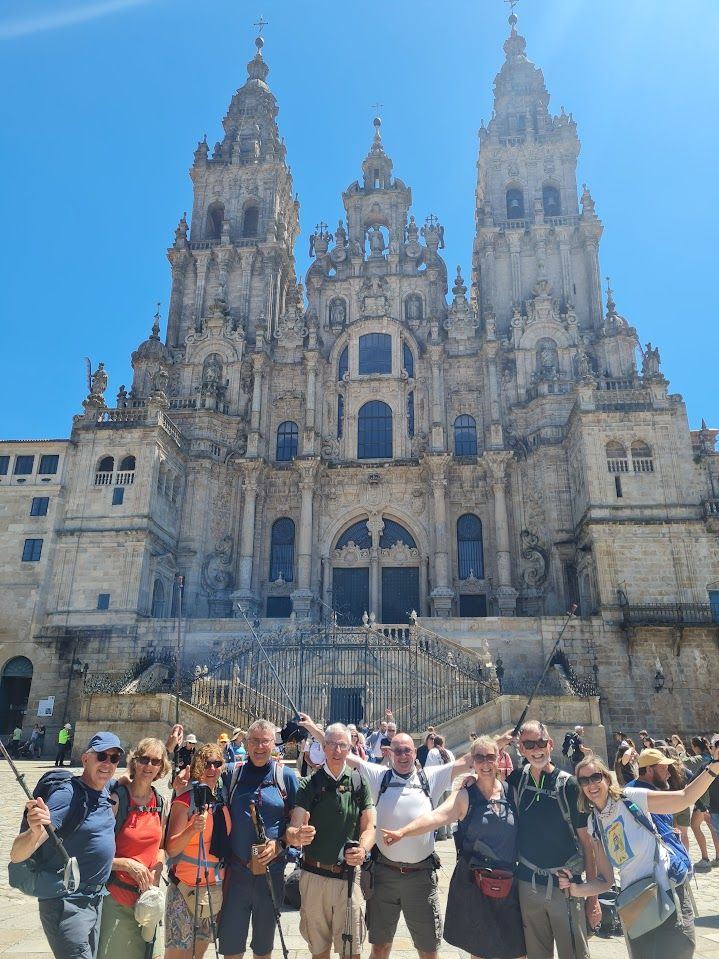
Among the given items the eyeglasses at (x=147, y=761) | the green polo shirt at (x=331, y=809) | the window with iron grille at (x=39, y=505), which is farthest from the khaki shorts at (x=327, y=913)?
the window with iron grille at (x=39, y=505)

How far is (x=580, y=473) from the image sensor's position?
2920cm

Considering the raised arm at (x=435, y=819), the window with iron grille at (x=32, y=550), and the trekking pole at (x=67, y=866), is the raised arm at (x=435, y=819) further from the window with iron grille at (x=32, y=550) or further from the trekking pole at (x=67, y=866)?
the window with iron grille at (x=32, y=550)

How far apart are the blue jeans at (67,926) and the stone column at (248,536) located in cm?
2616

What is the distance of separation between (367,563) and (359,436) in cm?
656

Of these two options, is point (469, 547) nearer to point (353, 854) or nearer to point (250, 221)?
point (250, 221)

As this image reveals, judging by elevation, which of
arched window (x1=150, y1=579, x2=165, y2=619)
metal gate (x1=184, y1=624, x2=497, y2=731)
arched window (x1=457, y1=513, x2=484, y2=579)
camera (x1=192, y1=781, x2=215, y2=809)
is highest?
arched window (x1=457, y1=513, x2=484, y2=579)

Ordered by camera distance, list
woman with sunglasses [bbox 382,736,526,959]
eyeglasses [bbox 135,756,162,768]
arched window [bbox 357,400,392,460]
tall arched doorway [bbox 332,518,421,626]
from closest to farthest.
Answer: woman with sunglasses [bbox 382,736,526,959] → eyeglasses [bbox 135,756,162,768] → tall arched doorway [bbox 332,518,421,626] → arched window [bbox 357,400,392,460]

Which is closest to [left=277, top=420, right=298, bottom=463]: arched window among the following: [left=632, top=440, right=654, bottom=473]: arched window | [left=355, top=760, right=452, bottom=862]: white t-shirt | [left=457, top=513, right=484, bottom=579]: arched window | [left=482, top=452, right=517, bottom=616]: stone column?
[left=457, top=513, right=484, bottom=579]: arched window

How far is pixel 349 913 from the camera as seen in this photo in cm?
488

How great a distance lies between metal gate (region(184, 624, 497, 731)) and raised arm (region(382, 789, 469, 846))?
15.5 meters

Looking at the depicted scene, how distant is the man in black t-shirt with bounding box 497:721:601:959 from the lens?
15.2 ft

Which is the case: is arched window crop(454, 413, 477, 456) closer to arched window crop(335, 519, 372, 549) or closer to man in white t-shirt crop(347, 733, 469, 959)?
arched window crop(335, 519, 372, 549)

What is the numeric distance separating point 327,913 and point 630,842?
218cm

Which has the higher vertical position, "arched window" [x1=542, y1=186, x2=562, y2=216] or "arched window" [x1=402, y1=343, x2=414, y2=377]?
"arched window" [x1=542, y1=186, x2=562, y2=216]
